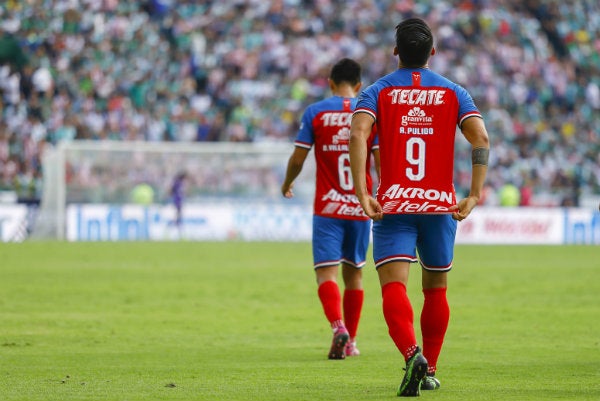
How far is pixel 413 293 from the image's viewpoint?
1611 cm

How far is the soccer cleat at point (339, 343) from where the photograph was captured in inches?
358

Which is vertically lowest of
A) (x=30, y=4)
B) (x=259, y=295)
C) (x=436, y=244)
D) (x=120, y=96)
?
(x=259, y=295)

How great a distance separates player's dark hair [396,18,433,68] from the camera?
6922 millimetres

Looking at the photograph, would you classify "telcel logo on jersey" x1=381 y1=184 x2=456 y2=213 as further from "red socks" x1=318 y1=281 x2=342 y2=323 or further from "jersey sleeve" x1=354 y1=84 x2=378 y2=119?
"red socks" x1=318 y1=281 x2=342 y2=323

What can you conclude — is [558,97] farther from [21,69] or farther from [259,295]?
[259,295]

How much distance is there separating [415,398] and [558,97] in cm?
3345

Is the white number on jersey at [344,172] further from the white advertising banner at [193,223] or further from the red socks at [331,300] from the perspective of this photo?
the white advertising banner at [193,223]

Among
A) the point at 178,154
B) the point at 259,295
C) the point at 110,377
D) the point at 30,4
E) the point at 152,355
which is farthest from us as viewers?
the point at 30,4

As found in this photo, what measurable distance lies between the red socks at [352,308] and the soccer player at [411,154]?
8.78 feet

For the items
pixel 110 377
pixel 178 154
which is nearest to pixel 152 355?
pixel 110 377

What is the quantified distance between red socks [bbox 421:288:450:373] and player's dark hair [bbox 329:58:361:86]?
2857mm

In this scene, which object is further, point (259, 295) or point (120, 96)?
point (120, 96)

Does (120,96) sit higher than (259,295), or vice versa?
(120,96)

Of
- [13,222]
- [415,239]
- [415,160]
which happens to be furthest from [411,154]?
[13,222]
